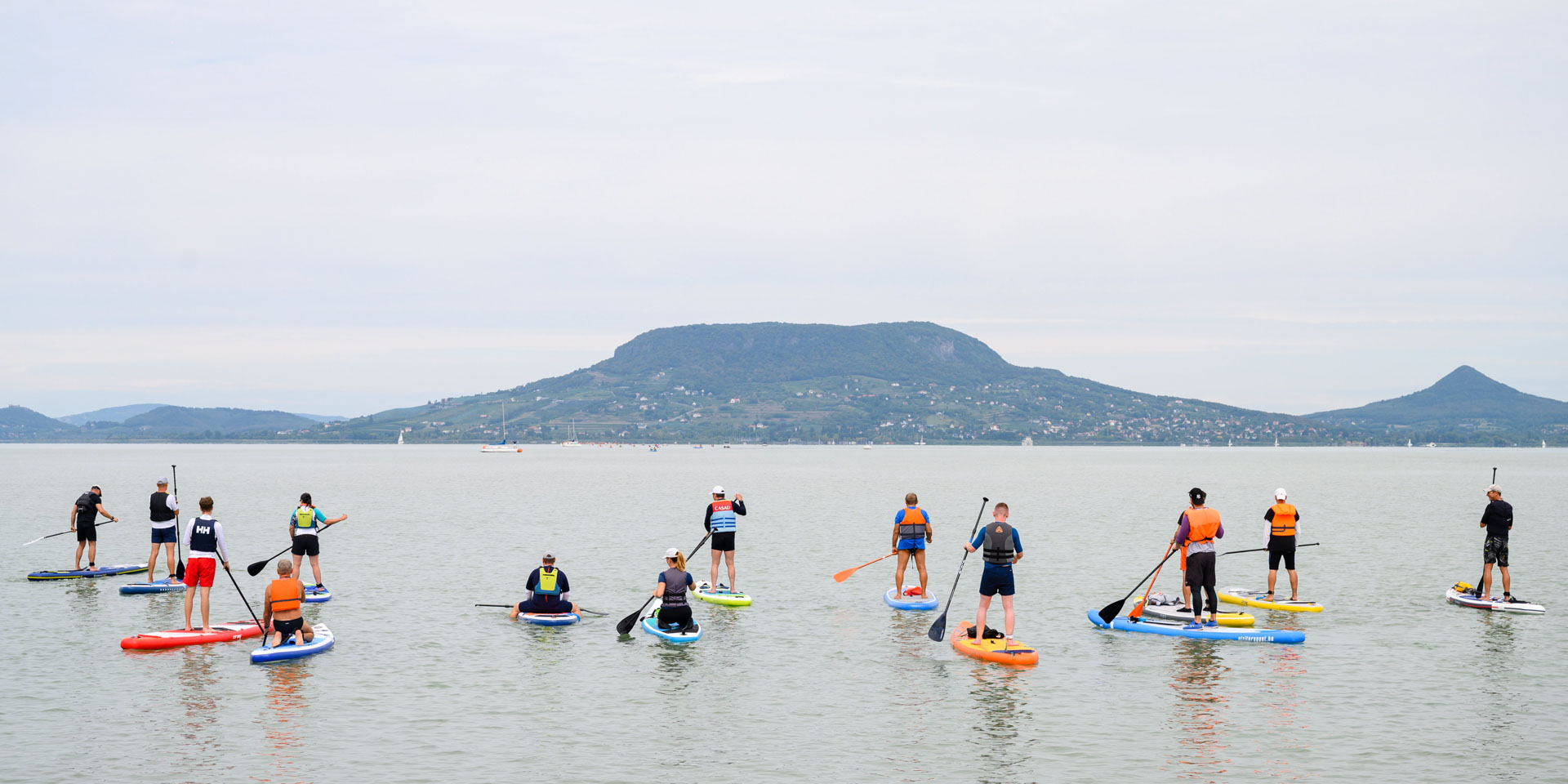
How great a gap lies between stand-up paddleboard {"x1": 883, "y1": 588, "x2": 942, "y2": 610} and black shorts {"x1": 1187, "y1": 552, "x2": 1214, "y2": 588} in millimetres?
6095

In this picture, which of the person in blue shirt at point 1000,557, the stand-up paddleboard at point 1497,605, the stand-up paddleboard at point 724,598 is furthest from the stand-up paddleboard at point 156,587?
the stand-up paddleboard at point 1497,605

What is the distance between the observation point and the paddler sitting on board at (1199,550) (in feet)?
77.0

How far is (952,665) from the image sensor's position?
2117 centimetres

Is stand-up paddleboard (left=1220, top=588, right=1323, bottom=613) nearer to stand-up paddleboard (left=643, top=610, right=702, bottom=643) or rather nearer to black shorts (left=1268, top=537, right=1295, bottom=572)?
black shorts (left=1268, top=537, right=1295, bottom=572)

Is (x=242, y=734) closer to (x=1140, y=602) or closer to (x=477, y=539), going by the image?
(x=1140, y=602)

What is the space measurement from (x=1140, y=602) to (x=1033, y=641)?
3.00m

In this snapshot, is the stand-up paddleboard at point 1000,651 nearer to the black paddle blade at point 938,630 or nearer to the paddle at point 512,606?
the black paddle blade at point 938,630

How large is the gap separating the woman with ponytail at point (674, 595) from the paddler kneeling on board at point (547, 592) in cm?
284

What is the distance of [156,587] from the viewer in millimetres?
29797

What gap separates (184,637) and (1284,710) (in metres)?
19.4

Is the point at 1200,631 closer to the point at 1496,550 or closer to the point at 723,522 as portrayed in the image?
the point at 1496,550

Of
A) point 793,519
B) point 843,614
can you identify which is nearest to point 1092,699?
point 843,614

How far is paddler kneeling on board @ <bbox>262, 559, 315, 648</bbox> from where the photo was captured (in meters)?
21.1

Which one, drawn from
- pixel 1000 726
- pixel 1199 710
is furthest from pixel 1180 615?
pixel 1000 726
